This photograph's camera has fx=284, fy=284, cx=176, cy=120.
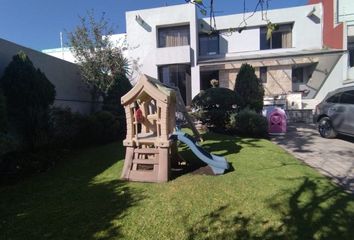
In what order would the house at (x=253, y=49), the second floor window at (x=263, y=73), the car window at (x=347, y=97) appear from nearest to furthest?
the car window at (x=347, y=97) < the house at (x=253, y=49) < the second floor window at (x=263, y=73)

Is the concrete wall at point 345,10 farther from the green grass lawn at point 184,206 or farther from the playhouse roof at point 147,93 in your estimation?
the playhouse roof at point 147,93

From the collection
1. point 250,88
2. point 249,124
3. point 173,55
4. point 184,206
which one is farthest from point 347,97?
point 173,55

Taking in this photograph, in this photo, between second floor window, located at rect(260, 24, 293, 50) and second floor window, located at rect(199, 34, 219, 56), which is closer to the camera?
second floor window, located at rect(260, 24, 293, 50)

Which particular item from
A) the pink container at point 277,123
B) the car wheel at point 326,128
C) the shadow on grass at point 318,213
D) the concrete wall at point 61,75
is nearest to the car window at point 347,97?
the car wheel at point 326,128

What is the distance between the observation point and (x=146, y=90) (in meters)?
6.46

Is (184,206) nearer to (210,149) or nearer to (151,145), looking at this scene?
(151,145)

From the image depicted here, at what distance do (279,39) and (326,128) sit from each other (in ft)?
44.5

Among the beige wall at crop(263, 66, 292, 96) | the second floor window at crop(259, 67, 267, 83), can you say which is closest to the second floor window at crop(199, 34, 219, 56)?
the second floor window at crop(259, 67, 267, 83)

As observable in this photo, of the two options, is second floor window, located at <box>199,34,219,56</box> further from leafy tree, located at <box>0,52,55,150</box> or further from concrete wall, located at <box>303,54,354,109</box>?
leafy tree, located at <box>0,52,55,150</box>

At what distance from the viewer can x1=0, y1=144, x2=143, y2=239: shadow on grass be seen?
4.01 metres

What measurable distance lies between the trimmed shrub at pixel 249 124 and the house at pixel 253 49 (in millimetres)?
7975

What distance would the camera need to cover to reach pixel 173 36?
21375mm

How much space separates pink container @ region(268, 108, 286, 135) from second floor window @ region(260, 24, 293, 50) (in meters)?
12.1

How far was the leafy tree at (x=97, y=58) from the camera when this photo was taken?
1333 centimetres
